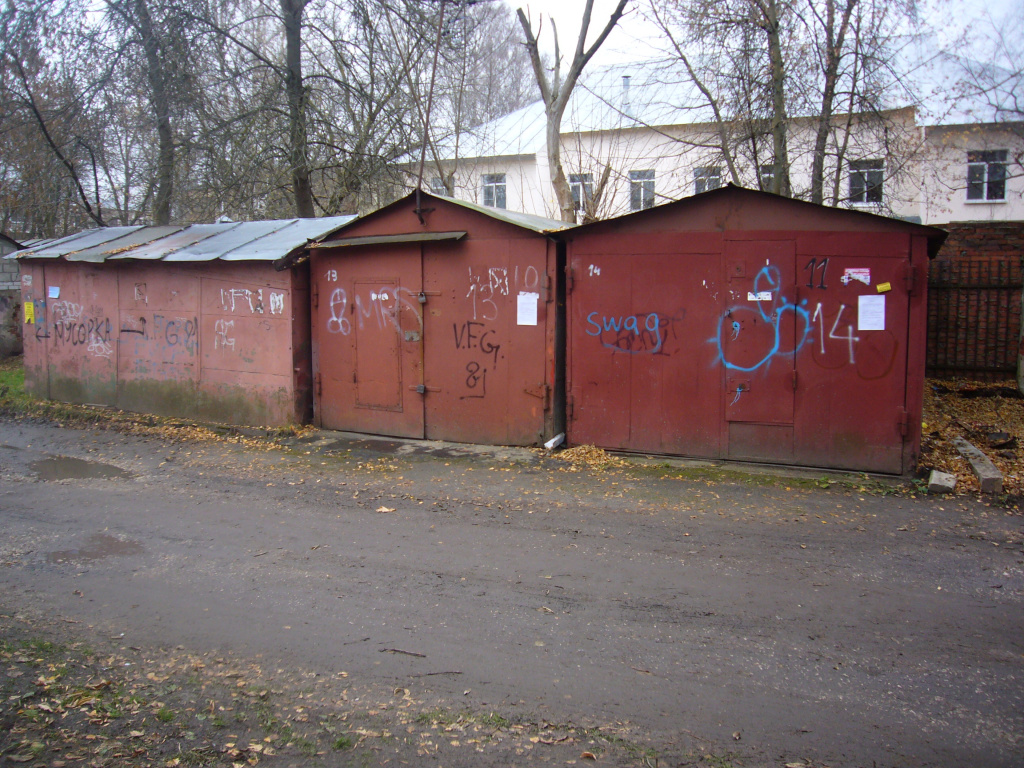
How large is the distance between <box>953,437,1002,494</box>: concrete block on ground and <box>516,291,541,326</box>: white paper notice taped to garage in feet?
15.5

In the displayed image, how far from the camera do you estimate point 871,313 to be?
694 cm

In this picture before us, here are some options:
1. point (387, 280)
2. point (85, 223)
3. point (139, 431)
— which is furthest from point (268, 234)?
point (85, 223)

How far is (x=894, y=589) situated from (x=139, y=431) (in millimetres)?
9250

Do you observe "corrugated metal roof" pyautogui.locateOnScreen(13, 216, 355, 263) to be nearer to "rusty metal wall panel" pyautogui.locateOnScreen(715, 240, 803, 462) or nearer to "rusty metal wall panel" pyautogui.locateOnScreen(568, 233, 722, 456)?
"rusty metal wall panel" pyautogui.locateOnScreen(568, 233, 722, 456)

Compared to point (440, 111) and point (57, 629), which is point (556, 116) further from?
point (57, 629)

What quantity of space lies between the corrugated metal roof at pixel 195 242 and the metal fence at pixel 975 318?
31.6ft

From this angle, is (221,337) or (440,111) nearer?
(221,337)

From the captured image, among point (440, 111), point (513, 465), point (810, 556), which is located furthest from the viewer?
point (440, 111)

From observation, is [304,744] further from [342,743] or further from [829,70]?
[829,70]

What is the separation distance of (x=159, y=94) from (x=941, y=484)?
1427 centimetres

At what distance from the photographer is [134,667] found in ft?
11.8

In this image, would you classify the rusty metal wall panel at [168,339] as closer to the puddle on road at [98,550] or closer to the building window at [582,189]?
the puddle on road at [98,550]

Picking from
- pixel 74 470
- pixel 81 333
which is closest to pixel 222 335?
pixel 74 470

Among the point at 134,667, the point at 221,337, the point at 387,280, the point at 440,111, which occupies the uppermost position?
the point at 440,111
